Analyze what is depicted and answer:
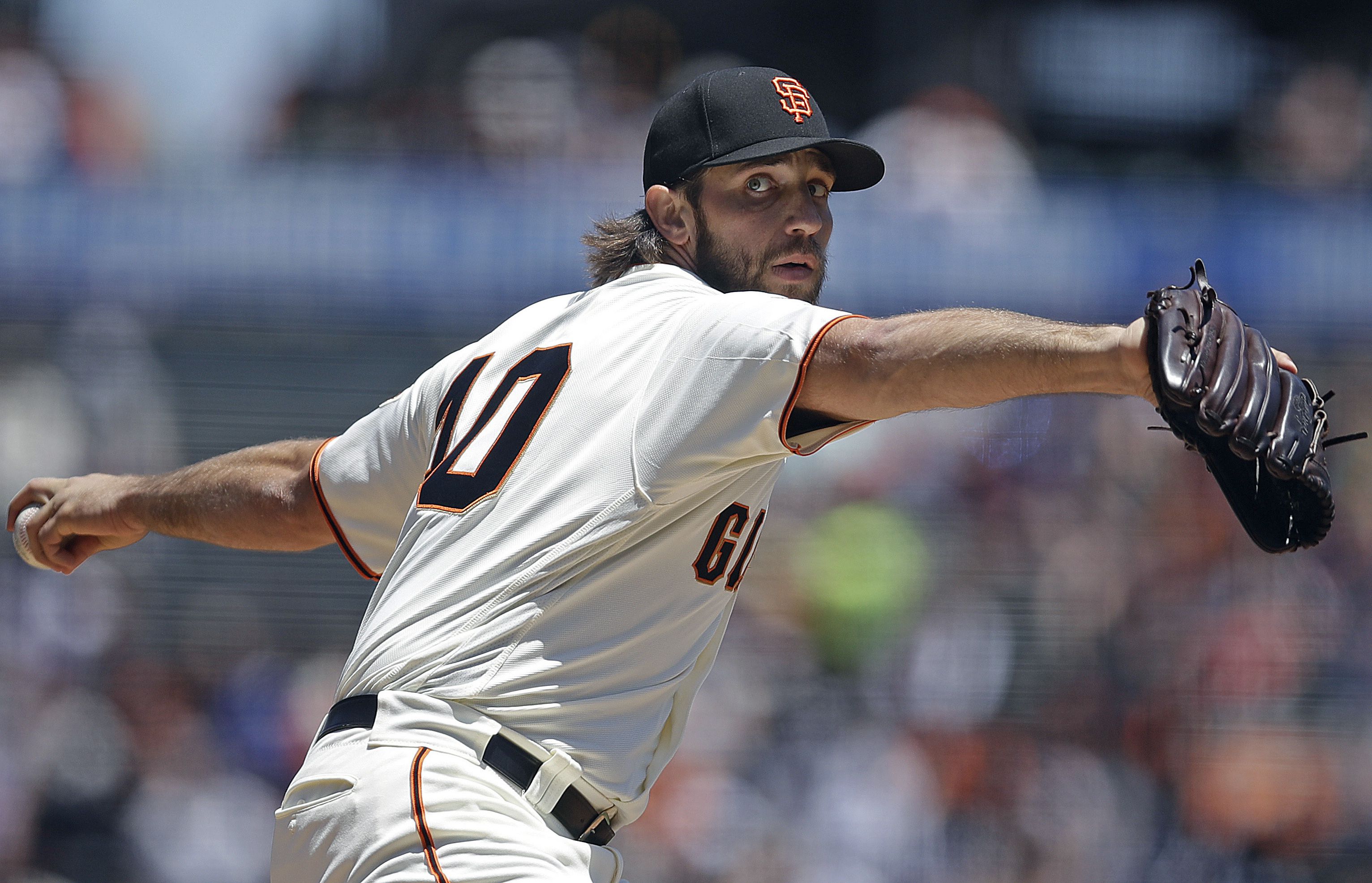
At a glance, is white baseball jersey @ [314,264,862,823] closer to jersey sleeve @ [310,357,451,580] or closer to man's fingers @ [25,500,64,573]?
jersey sleeve @ [310,357,451,580]

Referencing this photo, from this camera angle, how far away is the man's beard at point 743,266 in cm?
308

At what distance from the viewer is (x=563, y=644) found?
2.47 m

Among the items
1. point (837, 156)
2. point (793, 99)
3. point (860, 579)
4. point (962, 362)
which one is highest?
point (793, 99)

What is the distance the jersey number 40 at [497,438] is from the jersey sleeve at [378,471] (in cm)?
26

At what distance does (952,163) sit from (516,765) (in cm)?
745

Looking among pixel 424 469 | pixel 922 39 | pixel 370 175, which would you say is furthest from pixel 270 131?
pixel 424 469

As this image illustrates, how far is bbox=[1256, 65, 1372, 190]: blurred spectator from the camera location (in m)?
9.34

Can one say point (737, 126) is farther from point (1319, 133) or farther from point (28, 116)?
point (1319, 133)

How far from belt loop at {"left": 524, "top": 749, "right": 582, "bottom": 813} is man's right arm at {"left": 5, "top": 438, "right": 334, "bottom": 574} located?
Result: 1.03 meters

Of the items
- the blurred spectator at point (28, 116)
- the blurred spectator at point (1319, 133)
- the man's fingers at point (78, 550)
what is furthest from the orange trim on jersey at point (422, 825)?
the blurred spectator at point (1319, 133)

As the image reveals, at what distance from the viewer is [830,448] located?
27.1ft

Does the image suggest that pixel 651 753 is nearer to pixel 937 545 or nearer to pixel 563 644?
pixel 563 644

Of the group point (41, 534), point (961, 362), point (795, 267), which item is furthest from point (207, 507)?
point (961, 362)

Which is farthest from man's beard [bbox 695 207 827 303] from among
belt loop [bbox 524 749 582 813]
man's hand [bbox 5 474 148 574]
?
man's hand [bbox 5 474 148 574]
